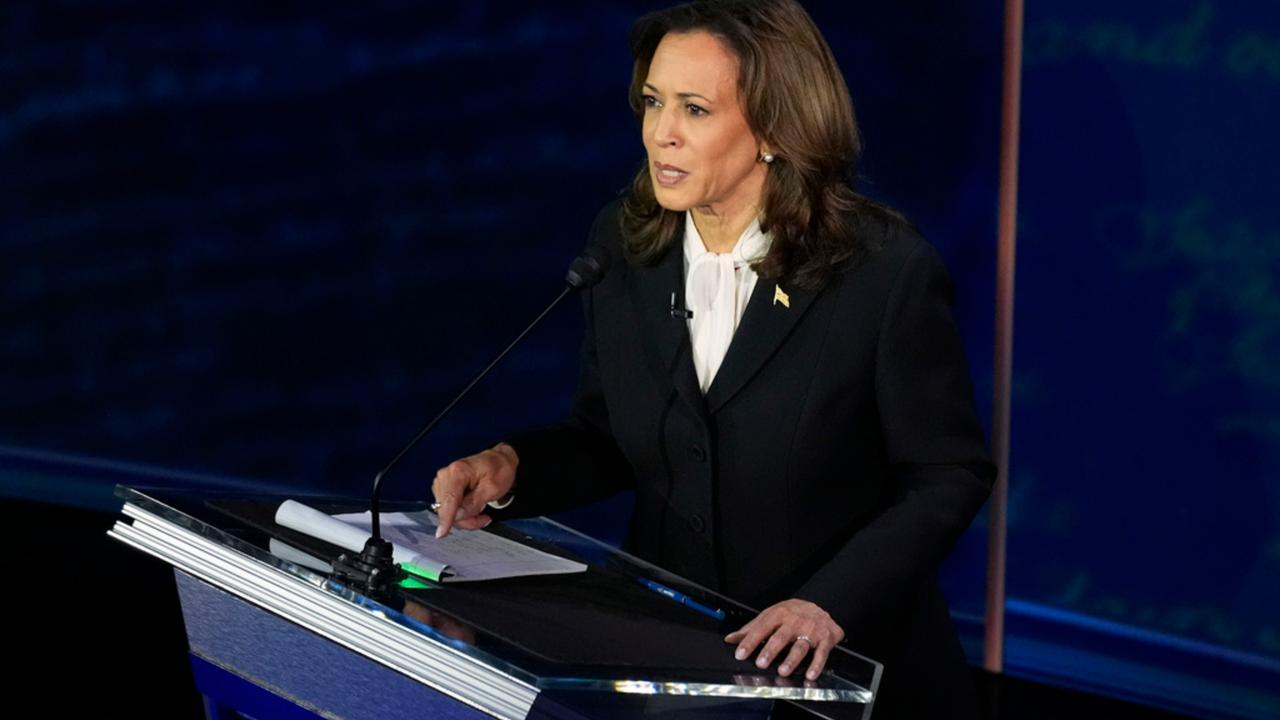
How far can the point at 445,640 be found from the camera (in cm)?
140

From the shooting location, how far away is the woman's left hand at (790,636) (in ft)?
4.81

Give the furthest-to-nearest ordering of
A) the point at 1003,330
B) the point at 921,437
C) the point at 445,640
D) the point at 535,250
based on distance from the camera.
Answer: the point at 535,250 < the point at 1003,330 < the point at 921,437 < the point at 445,640

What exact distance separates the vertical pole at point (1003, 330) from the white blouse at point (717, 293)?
1712 mm

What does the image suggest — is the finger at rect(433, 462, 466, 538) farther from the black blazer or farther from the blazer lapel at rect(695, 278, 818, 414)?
the blazer lapel at rect(695, 278, 818, 414)

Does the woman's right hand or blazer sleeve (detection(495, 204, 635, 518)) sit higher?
blazer sleeve (detection(495, 204, 635, 518))

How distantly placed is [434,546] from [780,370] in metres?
0.47

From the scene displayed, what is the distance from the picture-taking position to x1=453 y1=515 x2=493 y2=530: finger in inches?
73.7

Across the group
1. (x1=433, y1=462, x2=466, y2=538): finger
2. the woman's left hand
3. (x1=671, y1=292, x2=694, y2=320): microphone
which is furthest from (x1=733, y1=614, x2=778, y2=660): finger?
(x1=671, y1=292, x2=694, y2=320): microphone

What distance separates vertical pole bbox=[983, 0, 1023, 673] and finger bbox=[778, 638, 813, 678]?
7.10 ft

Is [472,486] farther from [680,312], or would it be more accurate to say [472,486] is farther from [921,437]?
[921,437]

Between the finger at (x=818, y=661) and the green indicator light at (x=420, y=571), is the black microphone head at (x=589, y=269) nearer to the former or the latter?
the green indicator light at (x=420, y=571)

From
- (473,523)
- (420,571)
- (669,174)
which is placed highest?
(669,174)

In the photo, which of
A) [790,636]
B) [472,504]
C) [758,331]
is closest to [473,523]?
[472,504]

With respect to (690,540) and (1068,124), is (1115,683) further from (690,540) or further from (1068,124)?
(690,540)
